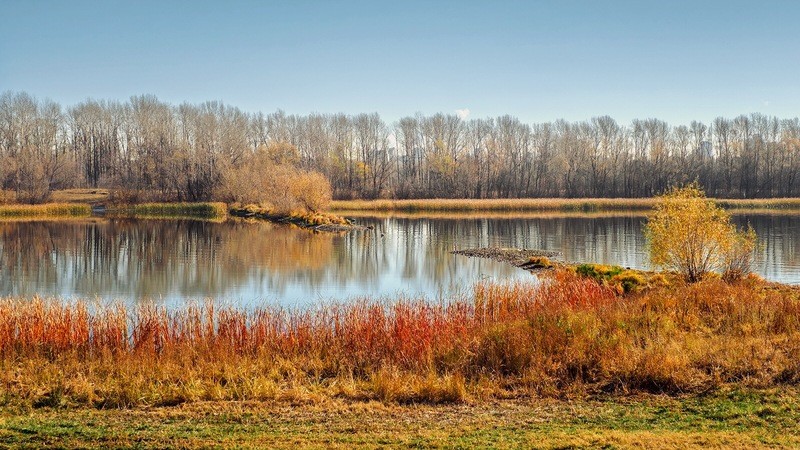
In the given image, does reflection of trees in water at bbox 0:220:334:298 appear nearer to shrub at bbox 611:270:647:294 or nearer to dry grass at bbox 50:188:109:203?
shrub at bbox 611:270:647:294

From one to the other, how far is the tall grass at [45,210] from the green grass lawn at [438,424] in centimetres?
6316

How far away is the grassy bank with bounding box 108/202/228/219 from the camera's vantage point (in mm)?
70438

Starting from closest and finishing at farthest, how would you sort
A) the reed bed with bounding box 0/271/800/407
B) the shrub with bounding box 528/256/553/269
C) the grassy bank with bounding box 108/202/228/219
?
the reed bed with bounding box 0/271/800/407
the shrub with bounding box 528/256/553/269
the grassy bank with bounding box 108/202/228/219

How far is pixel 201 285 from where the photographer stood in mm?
23094

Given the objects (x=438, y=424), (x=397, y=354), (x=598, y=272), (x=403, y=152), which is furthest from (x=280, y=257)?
(x=403, y=152)

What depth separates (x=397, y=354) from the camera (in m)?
11.7

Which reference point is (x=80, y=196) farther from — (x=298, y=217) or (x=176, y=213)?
(x=298, y=217)

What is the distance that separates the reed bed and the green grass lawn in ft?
1.84

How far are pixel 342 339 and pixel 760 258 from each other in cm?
2566

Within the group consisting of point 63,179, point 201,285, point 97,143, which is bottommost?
point 201,285

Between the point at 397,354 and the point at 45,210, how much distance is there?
212ft

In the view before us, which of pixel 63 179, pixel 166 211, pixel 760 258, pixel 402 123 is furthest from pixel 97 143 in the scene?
pixel 760 258

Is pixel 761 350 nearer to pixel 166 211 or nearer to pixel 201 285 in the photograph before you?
pixel 201 285

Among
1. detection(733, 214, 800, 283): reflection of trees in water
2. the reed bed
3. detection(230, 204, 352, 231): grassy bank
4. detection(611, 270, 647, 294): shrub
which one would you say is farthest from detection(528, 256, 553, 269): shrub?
detection(230, 204, 352, 231): grassy bank
